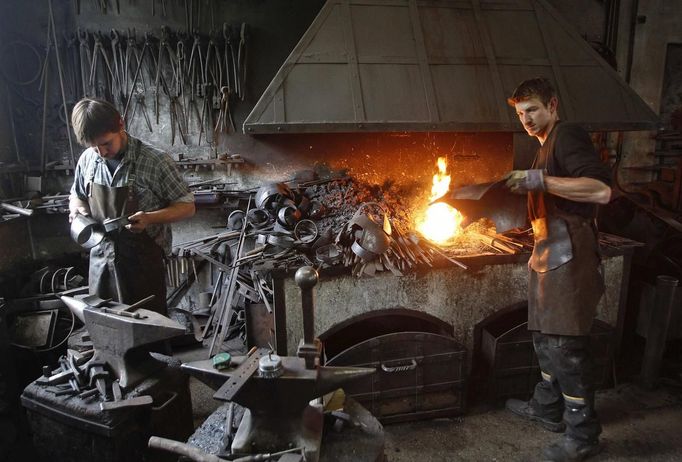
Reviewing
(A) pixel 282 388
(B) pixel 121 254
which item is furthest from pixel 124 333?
(A) pixel 282 388

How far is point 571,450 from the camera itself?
107 inches

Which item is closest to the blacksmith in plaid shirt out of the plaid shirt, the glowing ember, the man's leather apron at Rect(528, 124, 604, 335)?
the plaid shirt

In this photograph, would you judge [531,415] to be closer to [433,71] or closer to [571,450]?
[571,450]

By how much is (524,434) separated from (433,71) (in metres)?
2.94

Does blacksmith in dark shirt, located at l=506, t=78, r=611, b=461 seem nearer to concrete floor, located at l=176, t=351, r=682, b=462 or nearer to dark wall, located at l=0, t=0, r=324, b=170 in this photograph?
concrete floor, located at l=176, t=351, r=682, b=462

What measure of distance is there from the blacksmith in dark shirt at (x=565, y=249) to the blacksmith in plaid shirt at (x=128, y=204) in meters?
2.09

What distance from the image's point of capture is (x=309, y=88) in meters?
3.56

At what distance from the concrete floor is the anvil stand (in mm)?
1561

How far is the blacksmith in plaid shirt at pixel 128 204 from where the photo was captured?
8.69ft

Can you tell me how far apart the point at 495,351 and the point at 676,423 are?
139 cm

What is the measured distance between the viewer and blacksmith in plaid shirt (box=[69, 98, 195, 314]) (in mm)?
2648

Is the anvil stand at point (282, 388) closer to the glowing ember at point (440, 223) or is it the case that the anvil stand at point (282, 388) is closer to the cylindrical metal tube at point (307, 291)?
the cylindrical metal tube at point (307, 291)

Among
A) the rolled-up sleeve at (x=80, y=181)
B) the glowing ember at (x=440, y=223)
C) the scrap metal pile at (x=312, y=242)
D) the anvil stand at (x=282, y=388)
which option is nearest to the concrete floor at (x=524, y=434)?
the scrap metal pile at (x=312, y=242)

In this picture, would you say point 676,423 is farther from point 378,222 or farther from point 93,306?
point 93,306
